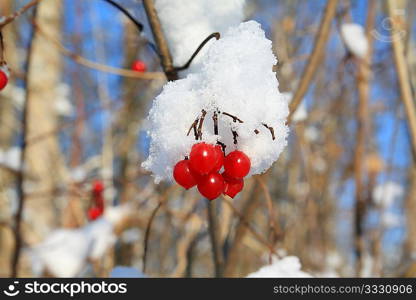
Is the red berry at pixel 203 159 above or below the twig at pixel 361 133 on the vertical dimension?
below

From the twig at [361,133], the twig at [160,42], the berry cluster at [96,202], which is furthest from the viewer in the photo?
the berry cluster at [96,202]

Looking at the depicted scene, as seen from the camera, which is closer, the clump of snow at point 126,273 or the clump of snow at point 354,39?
the clump of snow at point 126,273

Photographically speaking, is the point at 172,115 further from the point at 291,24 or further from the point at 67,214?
the point at 67,214

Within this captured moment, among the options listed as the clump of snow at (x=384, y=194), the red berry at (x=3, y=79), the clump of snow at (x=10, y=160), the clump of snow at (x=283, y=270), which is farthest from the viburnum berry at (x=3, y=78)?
the clump of snow at (x=384, y=194)

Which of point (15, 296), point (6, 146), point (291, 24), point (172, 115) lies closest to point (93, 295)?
point (15, 296)

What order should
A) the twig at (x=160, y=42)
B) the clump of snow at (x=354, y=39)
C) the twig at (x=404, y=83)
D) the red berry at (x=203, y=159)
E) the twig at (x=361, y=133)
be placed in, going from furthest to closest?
the twig at (x=361, y=133)
the clump of snow at (x=354, y=39)
the twig at (x=404, y=83)
the twig at (x=160, y=42)
the red berry at (x=203, y=159)

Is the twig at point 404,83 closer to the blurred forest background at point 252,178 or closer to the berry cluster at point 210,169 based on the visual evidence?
the blurred forest background at point 252,178

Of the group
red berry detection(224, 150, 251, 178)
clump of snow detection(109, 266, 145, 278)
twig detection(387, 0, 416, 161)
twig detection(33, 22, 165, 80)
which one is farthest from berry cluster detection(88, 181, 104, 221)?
red berry detection(224, 150, 251, 178)

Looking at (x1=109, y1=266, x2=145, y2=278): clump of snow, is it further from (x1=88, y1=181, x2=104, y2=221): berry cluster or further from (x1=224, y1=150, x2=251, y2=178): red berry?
(x1=88, y1=181, x2=104, y2=221): berry cluster
